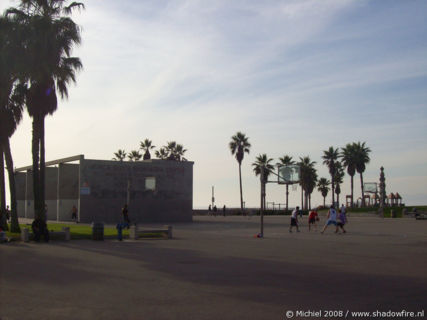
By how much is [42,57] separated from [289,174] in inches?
766

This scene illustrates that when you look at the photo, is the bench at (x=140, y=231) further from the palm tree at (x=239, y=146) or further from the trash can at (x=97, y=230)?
the palm tree at (x=239, y=146)

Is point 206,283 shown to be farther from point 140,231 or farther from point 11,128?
point 11,128

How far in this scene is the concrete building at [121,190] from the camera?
159ft

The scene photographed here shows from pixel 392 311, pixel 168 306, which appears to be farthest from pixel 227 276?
pixel 392 311

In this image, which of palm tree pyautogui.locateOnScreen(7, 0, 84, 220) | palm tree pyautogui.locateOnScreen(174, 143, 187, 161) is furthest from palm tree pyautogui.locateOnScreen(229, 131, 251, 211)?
palm tree pyautogui.locateOnScreen(7, 0, 84, 220)

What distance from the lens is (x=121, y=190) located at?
5025 cm

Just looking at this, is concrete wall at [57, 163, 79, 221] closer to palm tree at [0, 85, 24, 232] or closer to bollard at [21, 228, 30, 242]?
palm tree at [0, 85, 24, 232]

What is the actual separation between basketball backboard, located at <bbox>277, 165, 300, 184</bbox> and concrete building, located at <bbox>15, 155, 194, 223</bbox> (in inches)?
532

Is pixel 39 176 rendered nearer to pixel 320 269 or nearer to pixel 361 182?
pixel 320 269

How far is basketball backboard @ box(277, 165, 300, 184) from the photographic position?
36.4 metres

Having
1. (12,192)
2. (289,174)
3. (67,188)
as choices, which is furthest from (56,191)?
(289,174)

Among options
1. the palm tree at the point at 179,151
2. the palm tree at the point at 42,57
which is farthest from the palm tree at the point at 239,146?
the palm tree at the point at 42,57

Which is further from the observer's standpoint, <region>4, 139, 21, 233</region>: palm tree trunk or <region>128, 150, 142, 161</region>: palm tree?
<region>128, 150, 142, 161</region>: palm tree

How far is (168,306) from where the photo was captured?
8.57 metres
